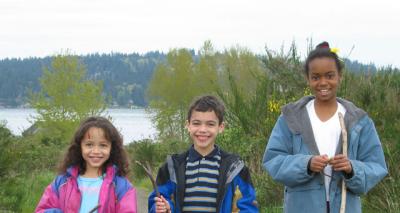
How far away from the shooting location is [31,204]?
28.5 feet

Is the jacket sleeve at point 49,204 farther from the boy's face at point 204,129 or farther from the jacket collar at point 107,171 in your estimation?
the boy's face at point 204,129

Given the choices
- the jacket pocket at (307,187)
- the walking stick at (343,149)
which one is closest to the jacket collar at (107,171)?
the jacket pocket at (307,187)

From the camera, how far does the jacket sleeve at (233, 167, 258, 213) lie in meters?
3.45

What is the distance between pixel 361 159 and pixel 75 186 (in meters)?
1.46

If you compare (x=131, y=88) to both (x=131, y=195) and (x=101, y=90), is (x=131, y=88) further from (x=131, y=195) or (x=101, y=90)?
(x=131, y=195)

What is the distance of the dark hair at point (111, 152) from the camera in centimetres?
357

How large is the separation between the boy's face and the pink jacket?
16.8 inches

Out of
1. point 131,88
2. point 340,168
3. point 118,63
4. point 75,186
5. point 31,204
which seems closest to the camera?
point 340,168

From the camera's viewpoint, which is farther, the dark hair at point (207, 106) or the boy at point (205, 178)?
the dark hair at point (207, 106)

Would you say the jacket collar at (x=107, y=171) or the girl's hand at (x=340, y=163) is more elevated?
the girl's hand at (x=340, y=163)

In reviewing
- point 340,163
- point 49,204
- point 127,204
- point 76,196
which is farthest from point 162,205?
point 340,163

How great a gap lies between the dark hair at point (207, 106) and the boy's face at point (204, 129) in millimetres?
20

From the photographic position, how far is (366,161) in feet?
11.1

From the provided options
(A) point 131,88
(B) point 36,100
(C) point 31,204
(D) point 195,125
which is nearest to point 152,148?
(C) point 31,204
